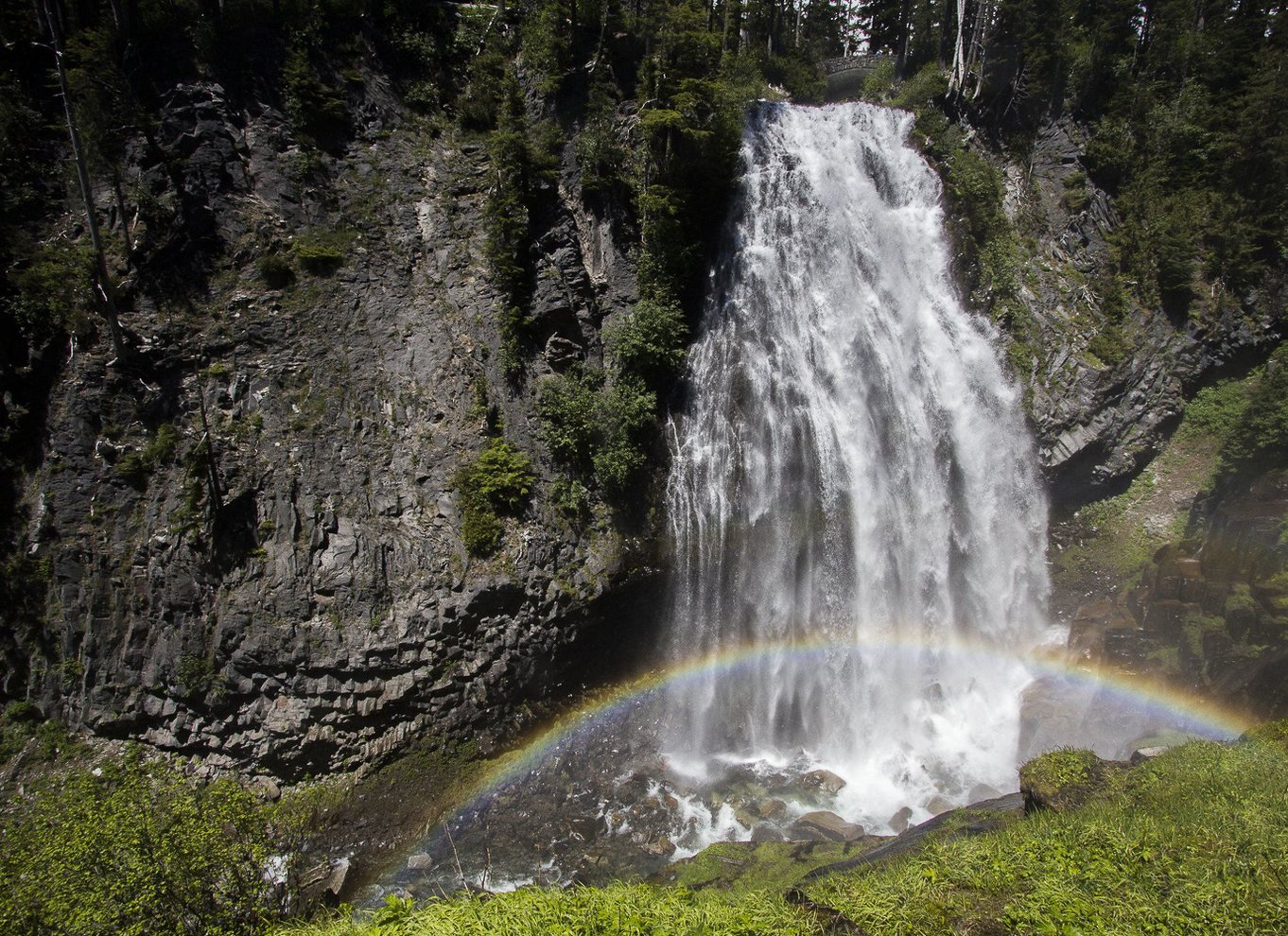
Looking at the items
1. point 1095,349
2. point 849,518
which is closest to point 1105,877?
point 849,518

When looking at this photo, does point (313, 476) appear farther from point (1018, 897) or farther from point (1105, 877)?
point (1105, 877)

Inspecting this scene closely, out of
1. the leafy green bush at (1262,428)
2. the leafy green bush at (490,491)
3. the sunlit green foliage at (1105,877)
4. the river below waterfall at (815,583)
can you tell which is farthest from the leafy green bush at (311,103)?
the leafy green bush at (1262,428)

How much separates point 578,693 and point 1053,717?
42.1 ft

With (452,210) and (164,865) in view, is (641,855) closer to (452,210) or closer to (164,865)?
(164,865)

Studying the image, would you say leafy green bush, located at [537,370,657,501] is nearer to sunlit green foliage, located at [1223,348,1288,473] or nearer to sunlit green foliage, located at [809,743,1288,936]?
sunlit green foliage, located at [809,743,1288,936]

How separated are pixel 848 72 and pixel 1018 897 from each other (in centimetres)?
4019

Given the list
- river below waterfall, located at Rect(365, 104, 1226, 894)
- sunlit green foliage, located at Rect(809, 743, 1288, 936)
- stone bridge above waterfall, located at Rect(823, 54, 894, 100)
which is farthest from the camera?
stone bridge above waterfall, located at Rect(823, 54, 894, 100)

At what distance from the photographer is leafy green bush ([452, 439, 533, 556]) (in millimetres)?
15844

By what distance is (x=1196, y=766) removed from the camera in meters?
9.89

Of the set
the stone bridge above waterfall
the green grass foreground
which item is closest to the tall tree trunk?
the green grass foreground

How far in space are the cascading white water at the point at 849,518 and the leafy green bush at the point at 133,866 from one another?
35.5 ft

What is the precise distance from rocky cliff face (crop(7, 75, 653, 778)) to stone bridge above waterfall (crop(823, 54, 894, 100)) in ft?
77.7

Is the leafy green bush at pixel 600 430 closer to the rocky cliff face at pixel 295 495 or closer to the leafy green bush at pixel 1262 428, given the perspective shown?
the rocky cliff face at pixel 295 495

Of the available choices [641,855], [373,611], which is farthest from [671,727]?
[373,611]
